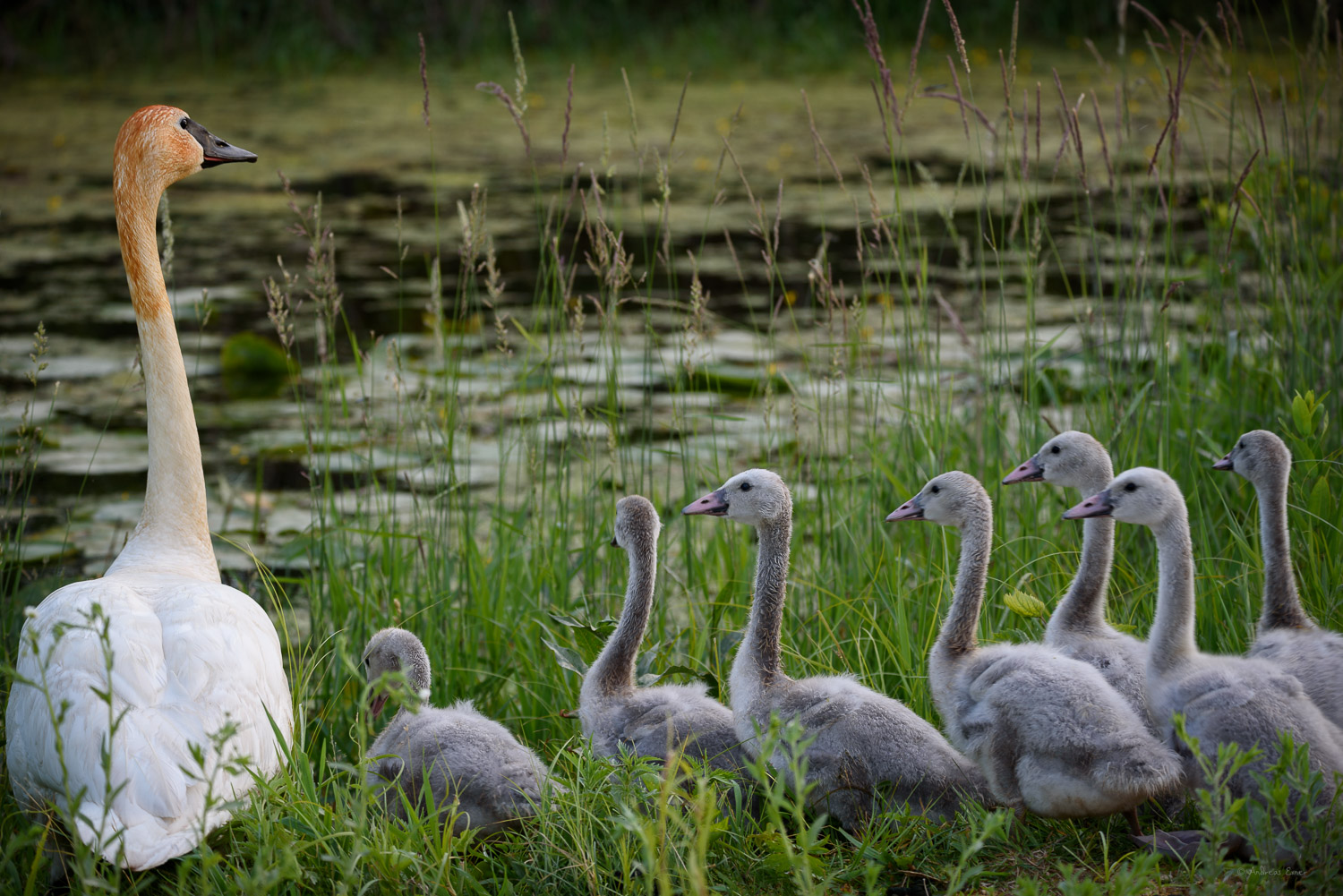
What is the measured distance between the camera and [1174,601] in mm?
2684

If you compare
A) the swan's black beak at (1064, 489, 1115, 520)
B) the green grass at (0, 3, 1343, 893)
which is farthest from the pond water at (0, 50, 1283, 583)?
the swan's black beak at (1064, 489, 1115, 520)

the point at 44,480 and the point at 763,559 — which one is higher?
the point at 763,559

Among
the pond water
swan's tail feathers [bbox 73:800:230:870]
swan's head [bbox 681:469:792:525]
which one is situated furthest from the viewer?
the pond water

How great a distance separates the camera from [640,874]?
261 cm

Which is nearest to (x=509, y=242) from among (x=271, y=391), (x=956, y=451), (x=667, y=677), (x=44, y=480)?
(x=271, y=391)

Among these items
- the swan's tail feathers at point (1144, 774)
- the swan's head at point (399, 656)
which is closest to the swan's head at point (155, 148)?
the swan's head at point (399, 656)

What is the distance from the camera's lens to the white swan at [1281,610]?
8.84 feet

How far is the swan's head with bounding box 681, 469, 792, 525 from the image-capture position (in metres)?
3.01

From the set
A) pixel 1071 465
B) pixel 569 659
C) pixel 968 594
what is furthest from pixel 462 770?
pixel 1071 465

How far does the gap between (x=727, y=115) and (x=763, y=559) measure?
10.2 metres

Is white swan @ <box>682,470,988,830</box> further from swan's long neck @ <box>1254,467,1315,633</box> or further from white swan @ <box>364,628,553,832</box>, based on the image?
swan's long neck @ <box>1254,467,1315,633</box>

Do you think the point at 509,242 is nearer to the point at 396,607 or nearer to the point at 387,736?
the point at 396,607

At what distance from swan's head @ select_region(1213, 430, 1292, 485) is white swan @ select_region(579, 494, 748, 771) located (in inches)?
54.7

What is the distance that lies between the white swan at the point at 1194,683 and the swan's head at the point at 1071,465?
434mm
